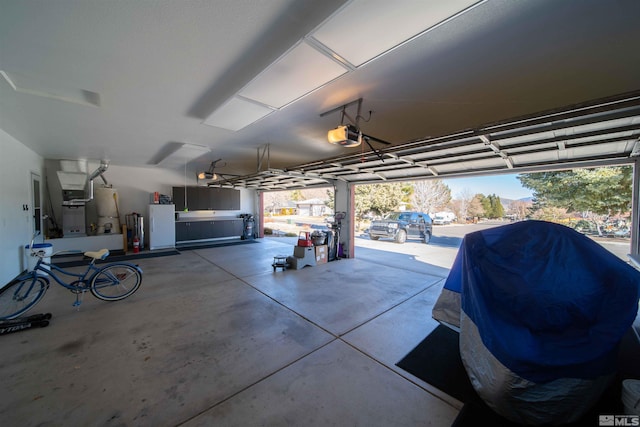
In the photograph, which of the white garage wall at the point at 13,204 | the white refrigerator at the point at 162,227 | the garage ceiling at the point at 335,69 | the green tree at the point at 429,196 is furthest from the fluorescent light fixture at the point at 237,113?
the green tree at the point at 429,196

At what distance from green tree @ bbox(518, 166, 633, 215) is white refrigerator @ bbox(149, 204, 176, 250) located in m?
14.3

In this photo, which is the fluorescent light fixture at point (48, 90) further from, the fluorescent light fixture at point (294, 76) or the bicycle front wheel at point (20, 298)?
the bicycle front wheel at point (20, 298)

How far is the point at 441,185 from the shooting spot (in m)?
19.4

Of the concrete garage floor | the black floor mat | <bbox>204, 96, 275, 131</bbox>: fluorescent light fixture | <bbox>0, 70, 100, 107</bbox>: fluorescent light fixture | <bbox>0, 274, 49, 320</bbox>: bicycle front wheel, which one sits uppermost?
<bbox>0, 70, 100, 107</bbox>: fluorescent light fixture

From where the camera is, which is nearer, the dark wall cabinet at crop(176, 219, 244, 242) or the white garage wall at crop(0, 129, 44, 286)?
the white garage wall at crop(0, 129, 44, 286)

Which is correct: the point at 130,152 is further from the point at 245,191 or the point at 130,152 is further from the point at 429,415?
the point at 429,415

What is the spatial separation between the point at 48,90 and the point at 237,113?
209 cm

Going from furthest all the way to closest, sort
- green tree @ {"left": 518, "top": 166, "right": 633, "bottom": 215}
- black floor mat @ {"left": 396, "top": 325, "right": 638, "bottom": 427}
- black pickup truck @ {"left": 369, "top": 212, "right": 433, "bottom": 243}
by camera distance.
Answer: black pickup truck @ {"left": 369, "top": 212, "right": 433, "bottom": 243} → green tree @ {"left": 518, "top": 166, "right": 633, "bottom": 215} → black floor mat @ {"left": 396, "top": 325, "right": 638, "bottom": 427}

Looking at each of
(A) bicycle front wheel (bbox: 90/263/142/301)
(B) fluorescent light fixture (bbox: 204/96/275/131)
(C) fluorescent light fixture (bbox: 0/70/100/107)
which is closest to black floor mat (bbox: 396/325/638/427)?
(B) fluorescent light fixture (bbox: 204/96/275/131)

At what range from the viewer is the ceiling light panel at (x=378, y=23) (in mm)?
1331

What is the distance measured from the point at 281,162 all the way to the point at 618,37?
5.78m

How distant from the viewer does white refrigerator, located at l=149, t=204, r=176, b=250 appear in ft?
26.0

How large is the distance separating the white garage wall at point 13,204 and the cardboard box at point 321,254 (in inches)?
232

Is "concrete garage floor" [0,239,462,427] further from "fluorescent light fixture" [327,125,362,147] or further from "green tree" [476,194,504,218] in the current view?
"green tree" [476,194,504,218]
